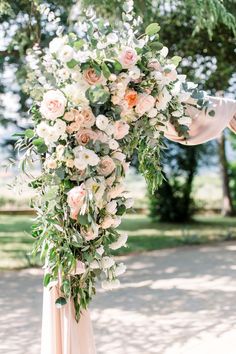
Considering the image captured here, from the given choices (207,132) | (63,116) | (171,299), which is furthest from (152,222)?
(63,116)

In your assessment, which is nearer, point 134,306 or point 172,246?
point 134,306

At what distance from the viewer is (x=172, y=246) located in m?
11.6

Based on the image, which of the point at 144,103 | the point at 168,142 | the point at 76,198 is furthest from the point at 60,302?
the point at 168,142

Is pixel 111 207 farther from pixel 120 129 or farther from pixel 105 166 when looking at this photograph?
pixel 120 129

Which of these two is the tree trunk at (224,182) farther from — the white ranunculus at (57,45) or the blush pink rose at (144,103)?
the white ranunculus at (57,45)

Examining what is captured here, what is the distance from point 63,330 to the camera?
3.00 m

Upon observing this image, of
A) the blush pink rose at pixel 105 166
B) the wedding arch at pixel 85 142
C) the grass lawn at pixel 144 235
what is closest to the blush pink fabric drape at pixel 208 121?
the wedding arch at pixel 85 142

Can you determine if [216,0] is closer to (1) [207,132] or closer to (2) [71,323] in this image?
(1) [207,132]

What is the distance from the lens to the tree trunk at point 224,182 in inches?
677

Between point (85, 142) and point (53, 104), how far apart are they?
26 cm

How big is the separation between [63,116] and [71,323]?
1157 millimetres

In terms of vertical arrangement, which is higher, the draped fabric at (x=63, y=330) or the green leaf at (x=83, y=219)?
the green leaf at (x=83, y=219)

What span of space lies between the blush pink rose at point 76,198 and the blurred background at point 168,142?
0.35 m

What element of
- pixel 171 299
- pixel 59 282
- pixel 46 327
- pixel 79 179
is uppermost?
pixel 79 179
